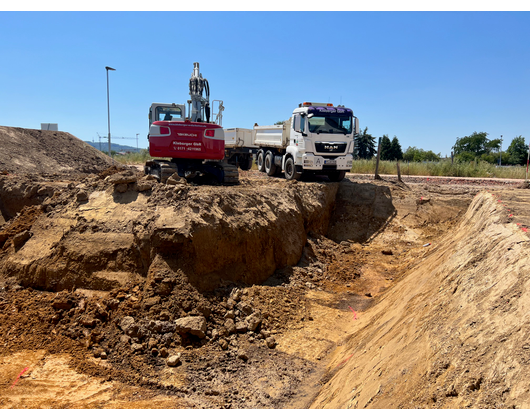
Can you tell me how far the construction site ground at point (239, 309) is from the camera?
3648 mm

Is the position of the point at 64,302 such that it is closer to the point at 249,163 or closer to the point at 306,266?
the point at 306,266

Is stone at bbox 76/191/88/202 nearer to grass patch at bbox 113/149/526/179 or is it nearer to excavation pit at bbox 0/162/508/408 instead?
excavation pit at bbox 0/162/508/408

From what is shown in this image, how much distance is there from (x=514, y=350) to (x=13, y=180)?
570 inches

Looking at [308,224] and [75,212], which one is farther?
[308,224]

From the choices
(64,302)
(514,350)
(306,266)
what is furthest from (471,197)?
(64,302)

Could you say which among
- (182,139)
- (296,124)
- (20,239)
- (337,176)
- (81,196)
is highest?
(296,124)

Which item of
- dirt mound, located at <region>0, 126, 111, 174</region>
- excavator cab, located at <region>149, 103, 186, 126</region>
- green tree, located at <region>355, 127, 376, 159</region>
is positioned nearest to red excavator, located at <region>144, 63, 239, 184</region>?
excavator cab, located at <region>149, 103, 186, 126</region>

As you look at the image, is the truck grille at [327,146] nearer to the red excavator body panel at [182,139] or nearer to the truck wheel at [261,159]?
the red excavator body panel at [182,139]

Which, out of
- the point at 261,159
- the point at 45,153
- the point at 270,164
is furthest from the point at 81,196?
the point at 45,153

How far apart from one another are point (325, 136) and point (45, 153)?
15138mm

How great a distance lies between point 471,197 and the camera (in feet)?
45.3

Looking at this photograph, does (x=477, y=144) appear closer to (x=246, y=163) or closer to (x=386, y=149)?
(x=386, y=149)

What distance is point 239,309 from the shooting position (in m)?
7.02

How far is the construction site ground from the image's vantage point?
3.65 meters
